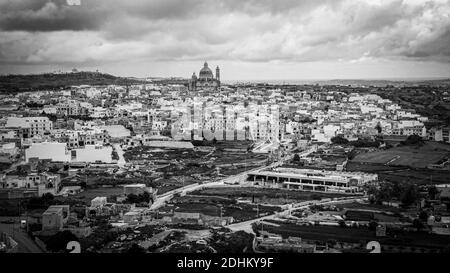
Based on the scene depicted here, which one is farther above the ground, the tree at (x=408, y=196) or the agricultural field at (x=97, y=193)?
the tree at (x=408, y=196)

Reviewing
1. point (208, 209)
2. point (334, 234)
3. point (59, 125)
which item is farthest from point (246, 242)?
point (59, 125)

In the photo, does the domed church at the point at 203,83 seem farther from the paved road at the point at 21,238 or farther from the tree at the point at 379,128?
the paved road at the point at 21,238

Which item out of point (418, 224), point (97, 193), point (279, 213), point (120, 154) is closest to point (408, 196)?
point (418, 224)

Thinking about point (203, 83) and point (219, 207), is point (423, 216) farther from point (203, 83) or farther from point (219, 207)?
point (203, 83)

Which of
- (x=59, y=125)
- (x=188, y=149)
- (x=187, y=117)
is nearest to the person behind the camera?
(x=188, y=149)

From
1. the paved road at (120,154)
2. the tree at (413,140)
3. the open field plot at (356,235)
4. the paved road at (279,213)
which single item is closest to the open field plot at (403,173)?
the paved road at (279,213)

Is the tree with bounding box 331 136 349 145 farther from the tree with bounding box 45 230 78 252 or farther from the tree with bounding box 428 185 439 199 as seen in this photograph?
the tree with bounding box 45 230 78 252
